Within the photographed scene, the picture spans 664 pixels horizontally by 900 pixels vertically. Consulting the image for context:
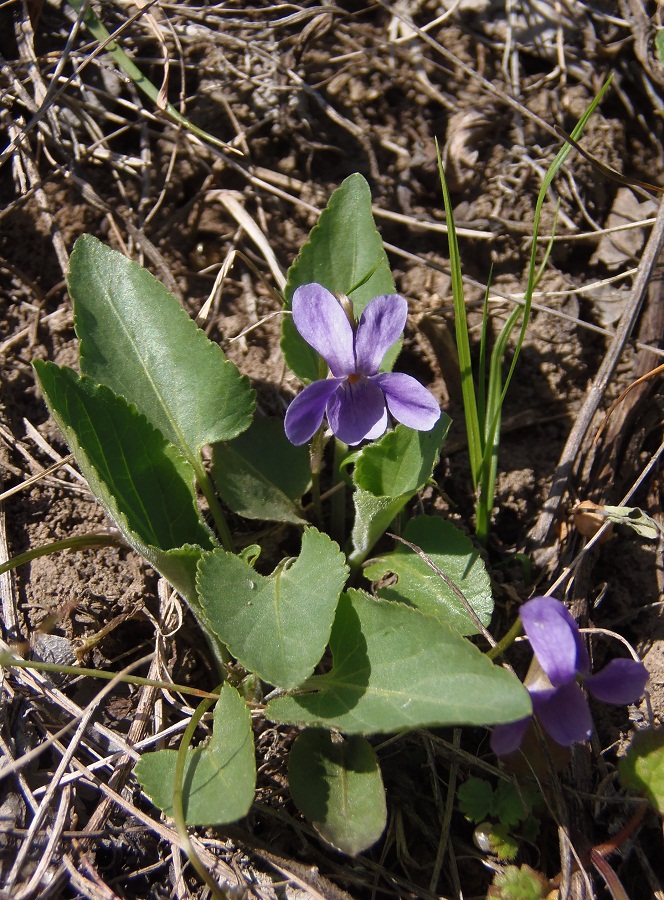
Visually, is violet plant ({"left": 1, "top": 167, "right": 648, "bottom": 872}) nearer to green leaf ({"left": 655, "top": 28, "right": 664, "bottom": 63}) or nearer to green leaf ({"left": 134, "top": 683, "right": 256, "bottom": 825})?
green leaf ({"left": 134, "top": 683, "right": 256, "bottom": 825})

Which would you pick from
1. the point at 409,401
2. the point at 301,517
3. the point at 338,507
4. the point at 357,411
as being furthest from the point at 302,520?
the point at 409,401

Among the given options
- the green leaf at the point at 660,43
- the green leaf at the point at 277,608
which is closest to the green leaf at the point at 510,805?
the green leaf at the point at 277,608

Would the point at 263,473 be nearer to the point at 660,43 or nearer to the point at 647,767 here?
the point at 647,767

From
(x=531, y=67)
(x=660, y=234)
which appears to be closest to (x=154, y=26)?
(x=531, y=67)

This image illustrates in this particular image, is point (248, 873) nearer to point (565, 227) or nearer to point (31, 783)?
point (31, 783)

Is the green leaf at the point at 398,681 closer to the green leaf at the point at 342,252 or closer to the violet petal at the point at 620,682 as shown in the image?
the violet petal at the point at 620,682
